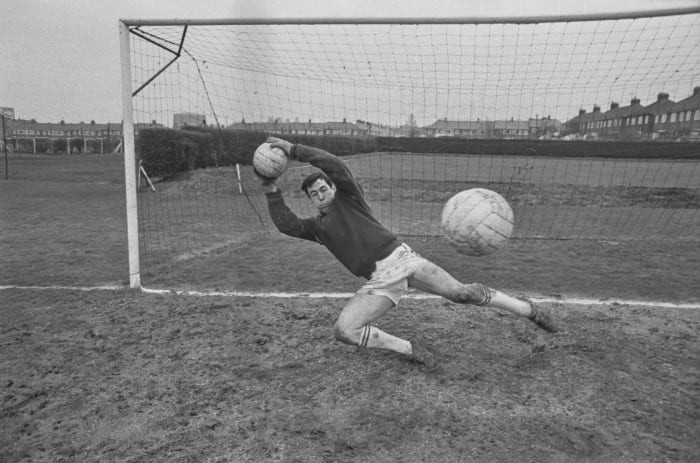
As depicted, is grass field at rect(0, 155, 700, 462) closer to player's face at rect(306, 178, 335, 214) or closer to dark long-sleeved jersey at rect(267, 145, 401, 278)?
dark long-sleeved jersey at rect(267, 145, 401, 278)

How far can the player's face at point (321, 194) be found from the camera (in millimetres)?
4152

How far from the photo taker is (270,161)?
4.23m

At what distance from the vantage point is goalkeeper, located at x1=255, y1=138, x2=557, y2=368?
4.05 meters

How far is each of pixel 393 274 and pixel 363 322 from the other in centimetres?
45

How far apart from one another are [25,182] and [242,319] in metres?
25.6

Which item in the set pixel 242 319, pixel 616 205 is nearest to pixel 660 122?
pixel 616 205

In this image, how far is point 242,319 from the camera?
5582mm

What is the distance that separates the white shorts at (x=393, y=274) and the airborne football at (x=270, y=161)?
114 cm

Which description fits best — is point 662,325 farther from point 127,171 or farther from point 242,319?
point 127,171

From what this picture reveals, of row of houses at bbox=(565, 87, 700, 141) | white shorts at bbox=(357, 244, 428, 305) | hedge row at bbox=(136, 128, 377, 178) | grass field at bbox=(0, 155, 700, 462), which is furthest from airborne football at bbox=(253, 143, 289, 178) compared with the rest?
hedge row at bbox=(136, 128, 377, 178)

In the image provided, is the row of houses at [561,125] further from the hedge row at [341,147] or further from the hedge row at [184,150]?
the hedge row at [184,150]

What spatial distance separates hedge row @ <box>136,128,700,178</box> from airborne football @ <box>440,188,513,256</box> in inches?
280

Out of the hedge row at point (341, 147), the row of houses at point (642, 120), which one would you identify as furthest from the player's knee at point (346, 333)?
the hedge row at point (341, 147)

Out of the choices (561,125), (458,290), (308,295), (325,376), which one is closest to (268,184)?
(325,376)
